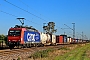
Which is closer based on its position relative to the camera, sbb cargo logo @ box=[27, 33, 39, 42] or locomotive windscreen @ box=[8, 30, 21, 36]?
locomotive windscreen @ box=[8, 30, 21, 36]

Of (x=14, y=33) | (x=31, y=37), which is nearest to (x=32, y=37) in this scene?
(x=31, y=37)

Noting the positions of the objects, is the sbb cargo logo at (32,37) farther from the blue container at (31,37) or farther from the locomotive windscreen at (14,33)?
the locomotive windscreen at (14,33)

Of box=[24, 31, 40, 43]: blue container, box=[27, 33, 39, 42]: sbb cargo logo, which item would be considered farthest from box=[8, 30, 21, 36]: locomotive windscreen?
box=[27, 33, 39, 42]: sbb cargo logo

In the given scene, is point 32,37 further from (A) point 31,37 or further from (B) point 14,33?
(B) point 14,33

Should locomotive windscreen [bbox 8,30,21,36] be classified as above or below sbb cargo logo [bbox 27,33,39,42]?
above

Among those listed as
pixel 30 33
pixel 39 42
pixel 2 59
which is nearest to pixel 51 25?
pixel 39 42

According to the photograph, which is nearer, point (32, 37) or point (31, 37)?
point (31, 37)

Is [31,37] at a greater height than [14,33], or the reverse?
[14,33]

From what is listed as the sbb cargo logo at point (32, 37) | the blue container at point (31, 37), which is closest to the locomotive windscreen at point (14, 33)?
the blue container at point (31, 37)

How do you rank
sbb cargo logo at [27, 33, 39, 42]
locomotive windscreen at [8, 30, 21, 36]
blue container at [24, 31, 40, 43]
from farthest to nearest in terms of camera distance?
sbb cargo logo at [27, 33, 39, 42]
blue container at [24, 31, 40, 43]
locomotive windscreen at [8, 30, 21, 36]

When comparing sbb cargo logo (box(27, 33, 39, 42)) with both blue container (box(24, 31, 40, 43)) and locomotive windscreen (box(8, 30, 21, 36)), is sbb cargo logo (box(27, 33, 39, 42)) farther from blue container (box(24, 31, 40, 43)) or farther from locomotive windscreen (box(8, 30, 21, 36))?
locomotive windscreen (box(8, 30, 21, 36))

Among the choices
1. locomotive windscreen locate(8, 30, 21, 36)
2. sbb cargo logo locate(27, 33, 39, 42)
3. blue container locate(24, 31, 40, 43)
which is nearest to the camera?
locomotive windscreen locate(8, 30, 21, 36)

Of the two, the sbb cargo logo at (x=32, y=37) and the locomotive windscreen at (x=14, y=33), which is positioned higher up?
the locomotive windscreen at (x=14, y=33)

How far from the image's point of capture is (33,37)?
1704 inches
